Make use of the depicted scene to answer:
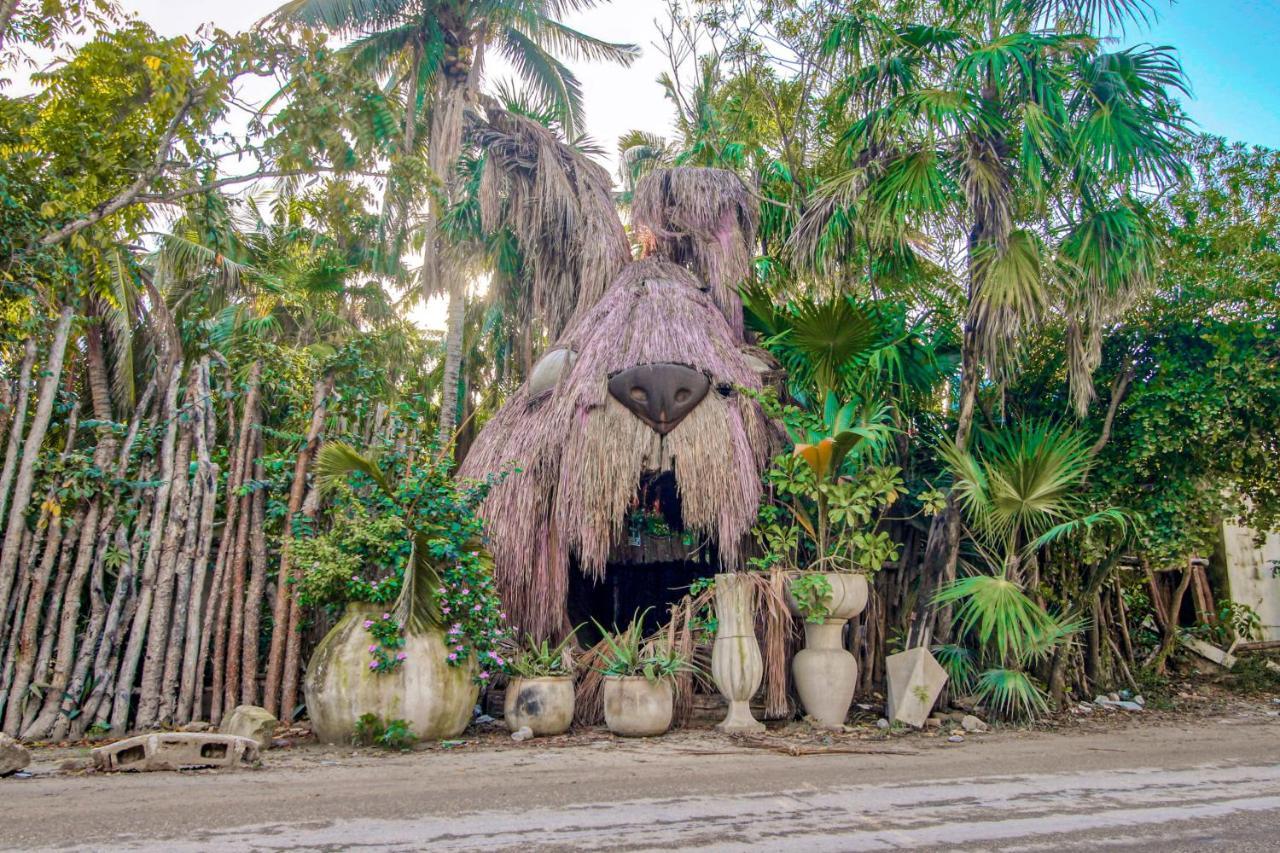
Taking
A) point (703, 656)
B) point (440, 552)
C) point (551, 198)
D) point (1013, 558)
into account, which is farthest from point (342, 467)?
point (1013, 558)

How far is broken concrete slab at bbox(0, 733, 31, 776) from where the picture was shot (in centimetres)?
429

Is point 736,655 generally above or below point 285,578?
below

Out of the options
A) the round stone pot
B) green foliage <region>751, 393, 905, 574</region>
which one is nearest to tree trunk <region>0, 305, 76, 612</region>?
green foliage <region>751, 393, 905, 574</region>

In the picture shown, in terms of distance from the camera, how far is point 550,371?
7.35 m

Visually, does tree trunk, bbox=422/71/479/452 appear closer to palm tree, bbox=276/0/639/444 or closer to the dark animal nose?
palm tree, bbox=276/0/639/444

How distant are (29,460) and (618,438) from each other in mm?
3994

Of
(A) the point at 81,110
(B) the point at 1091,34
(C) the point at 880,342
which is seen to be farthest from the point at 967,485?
(A) the point at 81,110

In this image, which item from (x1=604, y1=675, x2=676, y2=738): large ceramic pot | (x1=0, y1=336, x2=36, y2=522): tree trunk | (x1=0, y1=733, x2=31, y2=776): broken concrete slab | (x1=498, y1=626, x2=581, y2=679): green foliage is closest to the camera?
(x1=0, y1=733, x2=31, y2=776): broken concrete slab

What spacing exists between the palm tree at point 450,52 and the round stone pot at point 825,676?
7.51 meters

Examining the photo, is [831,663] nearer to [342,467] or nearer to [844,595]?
[844,595]

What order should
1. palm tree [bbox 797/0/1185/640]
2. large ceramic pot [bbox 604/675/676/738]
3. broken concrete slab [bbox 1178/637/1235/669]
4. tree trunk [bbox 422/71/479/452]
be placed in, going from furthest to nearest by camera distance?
tree trunk [bbox 422/71/479/452] → broken concrete slab [bbox 1178/637/1235/669] → palm tree [bbox 797/0/1185/640] → large ceramic pot [bbox 604/675/676/738]

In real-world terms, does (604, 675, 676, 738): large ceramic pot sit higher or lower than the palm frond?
lower

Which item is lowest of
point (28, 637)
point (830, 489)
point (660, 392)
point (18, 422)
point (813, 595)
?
point (28, 637)

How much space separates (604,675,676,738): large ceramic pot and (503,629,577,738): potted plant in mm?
298
